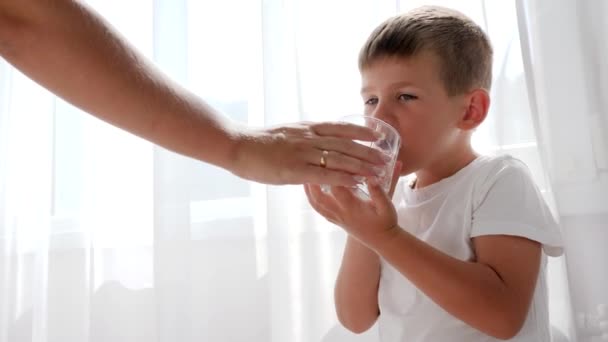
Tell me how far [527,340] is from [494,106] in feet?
1.40

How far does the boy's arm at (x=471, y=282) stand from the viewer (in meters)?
0.80

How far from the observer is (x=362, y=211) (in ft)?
2.61

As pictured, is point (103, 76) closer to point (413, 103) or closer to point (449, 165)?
point (413, 103)

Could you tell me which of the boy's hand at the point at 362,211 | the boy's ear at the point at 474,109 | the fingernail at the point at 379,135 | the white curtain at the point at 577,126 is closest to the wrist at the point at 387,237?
the boy's hand at the point at 362,211

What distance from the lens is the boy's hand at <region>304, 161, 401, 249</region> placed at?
31.0 inches

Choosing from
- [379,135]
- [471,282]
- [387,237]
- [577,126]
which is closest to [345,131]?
[379,135]

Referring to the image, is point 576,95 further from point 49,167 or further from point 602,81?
point 49,167

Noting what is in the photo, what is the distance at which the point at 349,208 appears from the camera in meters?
Result: 0.79

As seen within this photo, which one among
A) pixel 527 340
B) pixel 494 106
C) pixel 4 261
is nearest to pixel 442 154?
pixel 494 106

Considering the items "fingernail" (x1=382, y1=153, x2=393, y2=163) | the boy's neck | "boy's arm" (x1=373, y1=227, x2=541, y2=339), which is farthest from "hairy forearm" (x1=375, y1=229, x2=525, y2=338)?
the boy's neck

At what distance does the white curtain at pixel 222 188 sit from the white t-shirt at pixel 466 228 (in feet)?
0.57

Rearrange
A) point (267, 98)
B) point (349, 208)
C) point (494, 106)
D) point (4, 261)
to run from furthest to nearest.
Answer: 1. point (4, 261)
2. point (267, 98)
3. point (494, 106)
4. point (349, 208)

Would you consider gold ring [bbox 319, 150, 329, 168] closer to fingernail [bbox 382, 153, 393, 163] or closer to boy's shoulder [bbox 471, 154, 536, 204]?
fingernail [bbox 382, 153, 393, 163]

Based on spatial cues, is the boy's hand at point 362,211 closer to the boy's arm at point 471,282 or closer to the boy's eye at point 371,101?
the boy's arm at point 471,282
